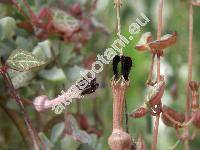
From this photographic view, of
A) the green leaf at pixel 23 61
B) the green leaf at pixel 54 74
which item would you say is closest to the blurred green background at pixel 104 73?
the green leaf at pixel 54 74

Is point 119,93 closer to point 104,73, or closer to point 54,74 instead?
point 54,74

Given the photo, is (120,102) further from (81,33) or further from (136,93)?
(136,93)

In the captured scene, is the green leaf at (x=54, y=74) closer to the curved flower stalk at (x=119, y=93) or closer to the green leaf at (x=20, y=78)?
the green leaf at (x=20, y=78)

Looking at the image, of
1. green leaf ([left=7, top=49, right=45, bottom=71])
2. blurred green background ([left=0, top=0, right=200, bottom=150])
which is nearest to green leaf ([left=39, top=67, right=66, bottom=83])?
blurred green background ([left=0, top=0, right=200, bottom=150])

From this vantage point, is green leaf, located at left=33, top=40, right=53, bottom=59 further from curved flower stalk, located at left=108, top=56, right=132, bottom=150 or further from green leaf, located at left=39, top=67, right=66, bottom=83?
curved flower stalk, located at left=108, top=56, right=132, bottom=150

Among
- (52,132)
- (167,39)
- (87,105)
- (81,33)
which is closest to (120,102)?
(167,39)
